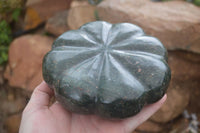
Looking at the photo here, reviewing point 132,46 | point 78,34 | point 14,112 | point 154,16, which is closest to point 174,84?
point 154,16

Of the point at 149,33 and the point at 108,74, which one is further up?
the point at 108,74

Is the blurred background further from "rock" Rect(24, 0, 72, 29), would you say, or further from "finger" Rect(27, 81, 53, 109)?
"finger" Rect(27, 81, 53, 109)

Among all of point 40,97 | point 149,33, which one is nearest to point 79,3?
point 149,33

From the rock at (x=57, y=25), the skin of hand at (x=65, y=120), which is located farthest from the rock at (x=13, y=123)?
the skin of hand at (x=65, y=120)

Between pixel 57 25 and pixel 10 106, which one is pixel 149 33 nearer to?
pixel 57 25

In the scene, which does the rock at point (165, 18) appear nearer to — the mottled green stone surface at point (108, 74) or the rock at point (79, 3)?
the rock at point (79, 3)

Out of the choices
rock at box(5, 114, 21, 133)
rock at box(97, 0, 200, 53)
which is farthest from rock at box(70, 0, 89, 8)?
rock at box(5, 114, 21, 133)
